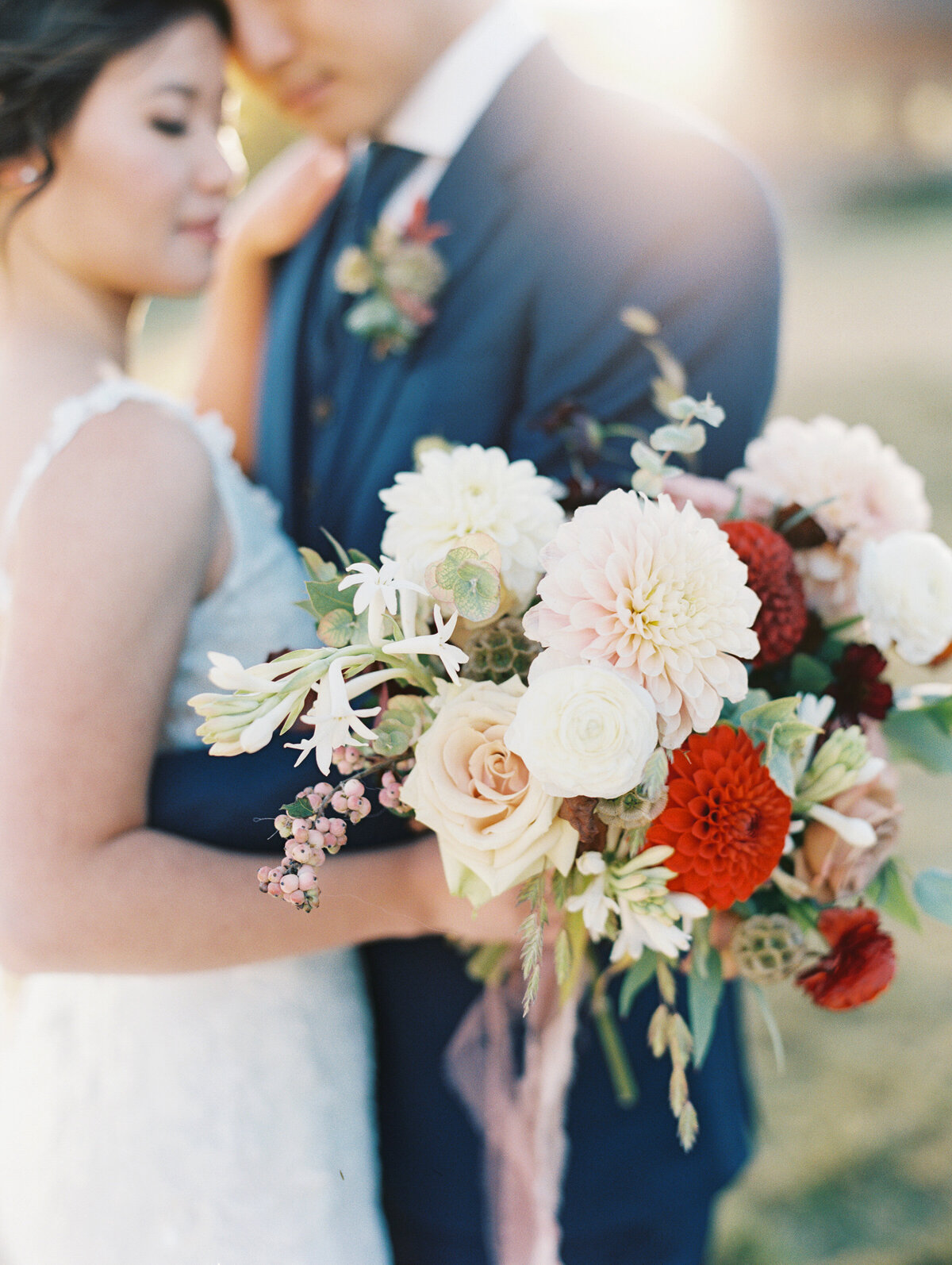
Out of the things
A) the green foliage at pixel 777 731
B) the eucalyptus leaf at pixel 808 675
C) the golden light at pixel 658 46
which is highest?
the green foliage at pixel 777 731

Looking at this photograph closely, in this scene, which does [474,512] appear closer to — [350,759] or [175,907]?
[350,759]

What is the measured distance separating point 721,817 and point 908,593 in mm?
430

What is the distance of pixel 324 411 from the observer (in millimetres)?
2049

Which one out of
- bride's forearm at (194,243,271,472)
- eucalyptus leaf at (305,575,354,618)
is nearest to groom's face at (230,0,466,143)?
bride's forearm at (194,243,271,472)

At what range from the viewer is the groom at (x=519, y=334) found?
1.65m

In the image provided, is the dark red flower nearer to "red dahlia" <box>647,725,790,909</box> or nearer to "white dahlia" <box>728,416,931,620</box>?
"white dahlia" <box>728,416,931,620</box>

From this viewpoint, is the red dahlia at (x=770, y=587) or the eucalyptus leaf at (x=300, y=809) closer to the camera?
the eucalyptus leaf at (x=300, y=809)

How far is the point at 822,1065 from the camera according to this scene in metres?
3.56

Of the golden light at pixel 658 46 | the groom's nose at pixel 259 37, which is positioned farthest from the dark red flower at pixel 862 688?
the golden light at pixel 658 46

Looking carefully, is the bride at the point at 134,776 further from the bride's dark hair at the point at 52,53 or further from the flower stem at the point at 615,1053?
the flower stem at the point at 615,1053

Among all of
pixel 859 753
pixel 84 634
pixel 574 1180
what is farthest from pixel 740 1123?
pixel 84 634

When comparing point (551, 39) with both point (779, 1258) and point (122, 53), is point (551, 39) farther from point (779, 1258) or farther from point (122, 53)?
point (779, 1258)

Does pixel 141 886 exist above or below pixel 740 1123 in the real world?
above

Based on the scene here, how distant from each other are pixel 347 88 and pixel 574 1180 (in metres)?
2.12
